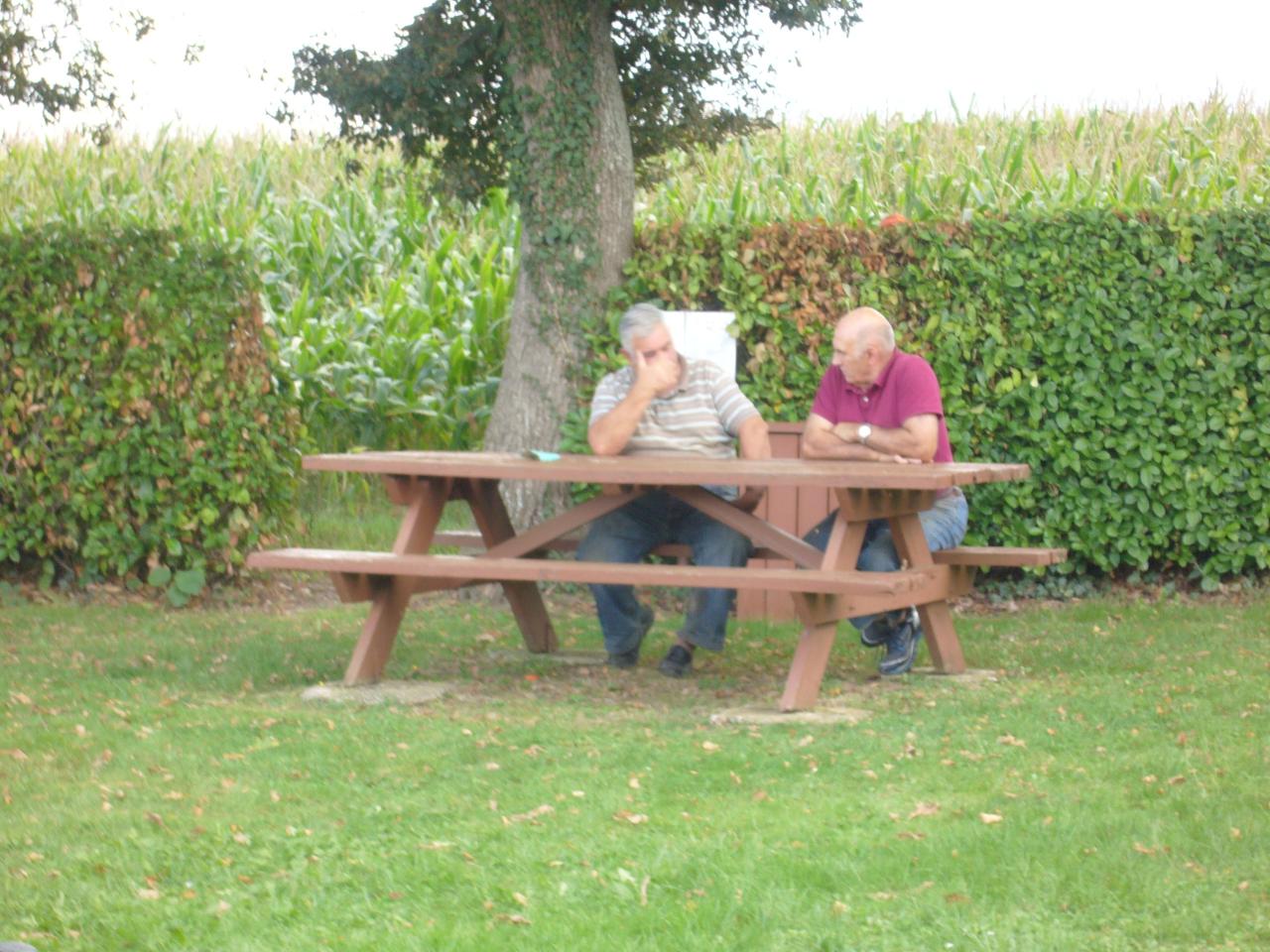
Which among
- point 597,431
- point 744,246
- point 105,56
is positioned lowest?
point 597,431

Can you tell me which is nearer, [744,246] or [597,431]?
[597,431]

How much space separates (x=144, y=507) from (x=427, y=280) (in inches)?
141


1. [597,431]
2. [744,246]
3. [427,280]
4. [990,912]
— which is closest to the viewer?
[990,912]

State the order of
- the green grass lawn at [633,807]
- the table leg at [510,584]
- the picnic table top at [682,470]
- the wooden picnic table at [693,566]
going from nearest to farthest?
the green grass lawn at [633,807], the picnic table top at [682,470], the wooden picnic table at [693,566], the table leg at [510,584]

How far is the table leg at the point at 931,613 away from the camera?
605cm

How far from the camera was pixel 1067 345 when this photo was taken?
8281mm

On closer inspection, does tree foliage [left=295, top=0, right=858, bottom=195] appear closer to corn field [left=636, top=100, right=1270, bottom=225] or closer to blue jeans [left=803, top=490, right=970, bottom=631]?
corn field [left=636, top=100, right=1270, bottom=225]

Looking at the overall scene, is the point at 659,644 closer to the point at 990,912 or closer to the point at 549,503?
the point at 549,503

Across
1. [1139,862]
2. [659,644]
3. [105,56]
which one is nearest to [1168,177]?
[659,644]

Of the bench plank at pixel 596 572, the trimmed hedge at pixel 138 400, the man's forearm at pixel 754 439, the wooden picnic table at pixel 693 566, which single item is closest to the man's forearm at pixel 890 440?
the wooden picnic table at pixel 693 566

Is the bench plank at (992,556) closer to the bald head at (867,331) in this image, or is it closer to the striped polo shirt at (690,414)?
the bald head at (867,331)

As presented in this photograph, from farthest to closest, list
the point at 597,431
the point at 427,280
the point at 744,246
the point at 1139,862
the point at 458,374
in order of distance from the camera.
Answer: the point at 427,280
the point at 458,374
the point at 744,246
the point at 597,431
the point at 1139,862

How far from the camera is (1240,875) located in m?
3.71

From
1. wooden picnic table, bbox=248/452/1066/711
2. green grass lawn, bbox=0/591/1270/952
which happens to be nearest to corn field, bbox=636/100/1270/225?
wooden picnic table, bbox=248/452/1066/711
